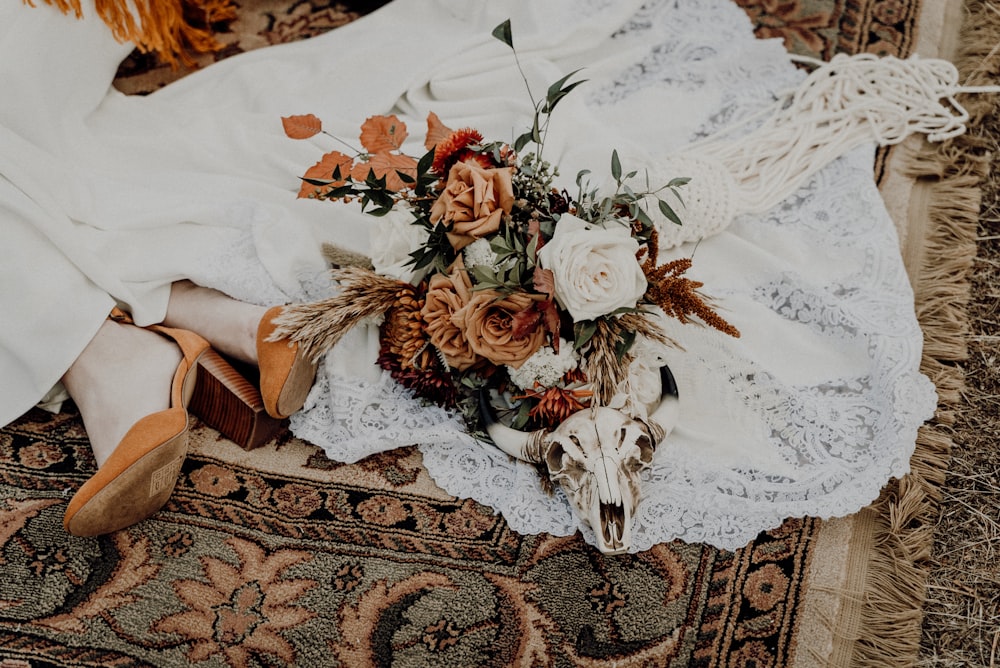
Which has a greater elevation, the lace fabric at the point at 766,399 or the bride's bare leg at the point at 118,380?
the bride's bare leg at the point at 118,380

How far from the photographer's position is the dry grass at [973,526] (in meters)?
1.00

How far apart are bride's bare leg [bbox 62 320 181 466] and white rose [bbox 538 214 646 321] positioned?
0.59 metres

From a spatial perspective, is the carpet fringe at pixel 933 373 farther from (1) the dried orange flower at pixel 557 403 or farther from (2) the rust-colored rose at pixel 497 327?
(2) the rust-colored rose at pixel 497 327

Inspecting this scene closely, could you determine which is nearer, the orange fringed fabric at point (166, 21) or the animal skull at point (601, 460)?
the animal skull at point (601, 460)

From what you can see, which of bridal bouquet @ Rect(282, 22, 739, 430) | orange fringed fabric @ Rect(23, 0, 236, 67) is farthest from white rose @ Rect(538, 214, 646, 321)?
orange fringed fabric @ Rect(23, 0, 236, 67)

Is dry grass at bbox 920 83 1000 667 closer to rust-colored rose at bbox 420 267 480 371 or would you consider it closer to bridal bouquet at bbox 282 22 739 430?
bridal bouquet at bbox 282 22 739 430

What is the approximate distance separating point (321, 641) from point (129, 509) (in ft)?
1.01

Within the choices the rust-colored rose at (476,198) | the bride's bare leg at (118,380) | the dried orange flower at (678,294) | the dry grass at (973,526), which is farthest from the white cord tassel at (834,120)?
the bride's bare leg at (118,380)

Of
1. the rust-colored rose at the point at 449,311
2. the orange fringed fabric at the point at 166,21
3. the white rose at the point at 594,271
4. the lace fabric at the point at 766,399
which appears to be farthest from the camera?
the orange fringed fabric at the point at 166,21

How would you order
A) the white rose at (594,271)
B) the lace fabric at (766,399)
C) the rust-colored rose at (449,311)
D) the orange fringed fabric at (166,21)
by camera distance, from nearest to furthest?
1. the white rose at (594,271)
2. the rust-colored rose at (449,311)
3. the lace fabric at (766,399)
4. the orange fringed fabric at (166,21)

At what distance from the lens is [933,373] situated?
48.0 inches

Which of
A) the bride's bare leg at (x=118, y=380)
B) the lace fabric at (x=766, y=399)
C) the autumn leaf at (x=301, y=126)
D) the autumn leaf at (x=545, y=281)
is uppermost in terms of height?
the autumn leaf at (x=301, y=126)

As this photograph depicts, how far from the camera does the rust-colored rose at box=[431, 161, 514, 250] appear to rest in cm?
89

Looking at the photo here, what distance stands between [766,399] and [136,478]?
87 centimetres
